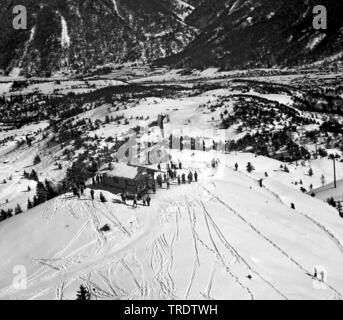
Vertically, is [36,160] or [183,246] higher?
[183,246]

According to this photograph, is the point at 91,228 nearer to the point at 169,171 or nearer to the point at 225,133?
the point at 169,171

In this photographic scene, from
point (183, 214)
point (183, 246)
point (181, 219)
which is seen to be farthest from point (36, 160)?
point (183, 246)

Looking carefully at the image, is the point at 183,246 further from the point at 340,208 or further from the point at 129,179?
the point at 340,208

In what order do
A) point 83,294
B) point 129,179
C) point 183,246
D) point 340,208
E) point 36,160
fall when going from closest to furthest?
point 83,294, point 183,246, point 340,208, point 129,179, point 36,160

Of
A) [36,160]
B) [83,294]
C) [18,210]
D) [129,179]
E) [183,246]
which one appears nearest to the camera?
[83,294]

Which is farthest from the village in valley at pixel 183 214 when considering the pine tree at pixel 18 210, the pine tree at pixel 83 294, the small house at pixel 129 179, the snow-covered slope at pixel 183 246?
the pine tree at pixel 18 210

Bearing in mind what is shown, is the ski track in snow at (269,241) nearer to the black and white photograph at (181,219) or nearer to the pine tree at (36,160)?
the black and white photograph at (181,219)

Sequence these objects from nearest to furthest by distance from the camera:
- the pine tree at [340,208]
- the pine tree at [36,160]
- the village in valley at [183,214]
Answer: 1. the village in valley at [183,214]
2. the pine tree at [340,208]
3. the pine tree at [36,160]
